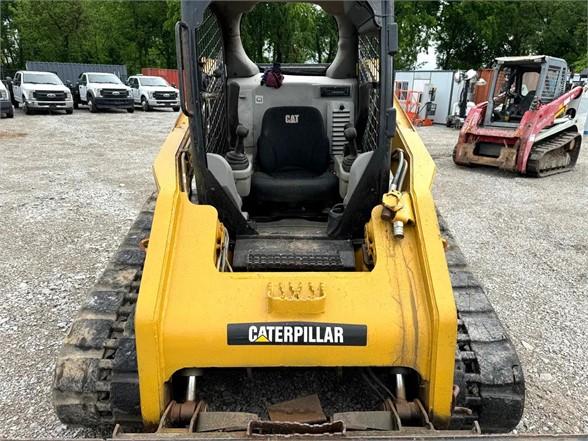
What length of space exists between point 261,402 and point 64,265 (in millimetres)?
2895

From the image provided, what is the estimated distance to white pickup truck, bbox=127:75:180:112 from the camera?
72.8 feet

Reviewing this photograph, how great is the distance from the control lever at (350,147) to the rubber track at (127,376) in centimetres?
148

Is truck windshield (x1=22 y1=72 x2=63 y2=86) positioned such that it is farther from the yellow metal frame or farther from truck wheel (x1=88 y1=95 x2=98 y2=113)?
the yellow metal frame

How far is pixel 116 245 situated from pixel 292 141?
8.02ft

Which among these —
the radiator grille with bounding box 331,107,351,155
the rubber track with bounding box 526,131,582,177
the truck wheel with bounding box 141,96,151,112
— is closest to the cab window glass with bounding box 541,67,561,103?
the rubber track with bounding box 526,131,582,177

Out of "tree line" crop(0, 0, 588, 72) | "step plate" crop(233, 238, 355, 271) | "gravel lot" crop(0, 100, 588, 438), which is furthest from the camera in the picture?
"tree line" crop(0, 0, 588, 72)

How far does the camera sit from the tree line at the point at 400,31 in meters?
32.1

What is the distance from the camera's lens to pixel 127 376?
2.35 metres

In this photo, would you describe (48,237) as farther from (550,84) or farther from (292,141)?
(550,84)

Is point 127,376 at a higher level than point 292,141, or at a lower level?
lower

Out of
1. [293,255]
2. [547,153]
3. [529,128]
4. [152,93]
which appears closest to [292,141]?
[293,255]

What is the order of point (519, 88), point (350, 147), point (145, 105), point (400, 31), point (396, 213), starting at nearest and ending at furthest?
point (396, 213) < point (350, 147) < point (519, 88) < point (145, 105) < point (400, 31)

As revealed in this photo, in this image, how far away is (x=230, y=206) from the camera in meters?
3.24

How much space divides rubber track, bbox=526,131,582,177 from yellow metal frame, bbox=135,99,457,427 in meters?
7.87
